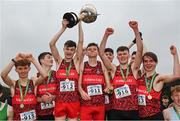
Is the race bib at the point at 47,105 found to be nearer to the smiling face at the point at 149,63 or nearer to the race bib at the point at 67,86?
the race bib at the point at 67,86

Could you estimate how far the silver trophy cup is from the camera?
7.68 m

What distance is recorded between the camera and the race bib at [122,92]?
7.33 metres

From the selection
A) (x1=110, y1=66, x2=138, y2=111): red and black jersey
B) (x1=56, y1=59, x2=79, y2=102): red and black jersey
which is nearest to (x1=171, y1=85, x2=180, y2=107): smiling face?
(x1=110, y1=66, x2=138, y2=111): red and black jersey

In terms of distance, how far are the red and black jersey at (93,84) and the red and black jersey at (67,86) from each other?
17 centimetres

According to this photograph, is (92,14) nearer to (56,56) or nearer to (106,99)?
(56,56)

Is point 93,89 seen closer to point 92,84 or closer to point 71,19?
point 92,84

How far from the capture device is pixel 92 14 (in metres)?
8.02

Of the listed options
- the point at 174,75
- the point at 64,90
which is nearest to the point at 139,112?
the point at 174,75

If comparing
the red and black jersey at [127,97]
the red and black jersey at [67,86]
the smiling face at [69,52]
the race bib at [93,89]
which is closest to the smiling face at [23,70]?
the red and black jersey at [67,86]

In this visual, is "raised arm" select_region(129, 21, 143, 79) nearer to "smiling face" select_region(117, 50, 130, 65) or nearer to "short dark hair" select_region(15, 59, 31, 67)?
"smiling face" select_region(117, 50, 130, 65)

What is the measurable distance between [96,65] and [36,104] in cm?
149

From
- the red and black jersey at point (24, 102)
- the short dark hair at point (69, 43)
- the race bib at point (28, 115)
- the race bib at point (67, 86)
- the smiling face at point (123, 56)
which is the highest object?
the short dark hair at point (69, 43)

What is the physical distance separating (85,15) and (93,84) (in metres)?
1.49

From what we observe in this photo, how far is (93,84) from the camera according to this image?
299 inches
